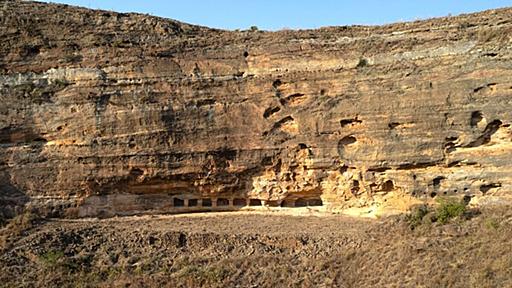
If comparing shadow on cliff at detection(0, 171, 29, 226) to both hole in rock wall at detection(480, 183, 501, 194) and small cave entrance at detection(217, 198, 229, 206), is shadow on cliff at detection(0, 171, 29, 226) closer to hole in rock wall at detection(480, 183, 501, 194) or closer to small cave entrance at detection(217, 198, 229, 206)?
small cave entrance at detection(217, 198, 229, 206)

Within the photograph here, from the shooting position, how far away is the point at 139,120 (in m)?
17.3

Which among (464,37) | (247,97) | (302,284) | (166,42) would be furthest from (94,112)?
(464,37)

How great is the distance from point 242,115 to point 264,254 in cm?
410

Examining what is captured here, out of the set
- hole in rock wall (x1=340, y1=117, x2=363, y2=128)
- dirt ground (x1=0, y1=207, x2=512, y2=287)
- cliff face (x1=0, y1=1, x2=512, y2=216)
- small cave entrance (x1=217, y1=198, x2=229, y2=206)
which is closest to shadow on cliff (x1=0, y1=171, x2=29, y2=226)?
cliff face (x1=0, y1=1, x2=512, y2=216)

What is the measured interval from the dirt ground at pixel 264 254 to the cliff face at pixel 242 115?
1193 millimetres

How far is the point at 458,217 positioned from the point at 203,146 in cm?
656

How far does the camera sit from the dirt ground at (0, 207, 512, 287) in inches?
543

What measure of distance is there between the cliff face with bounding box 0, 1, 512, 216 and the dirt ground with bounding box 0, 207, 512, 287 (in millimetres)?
1193

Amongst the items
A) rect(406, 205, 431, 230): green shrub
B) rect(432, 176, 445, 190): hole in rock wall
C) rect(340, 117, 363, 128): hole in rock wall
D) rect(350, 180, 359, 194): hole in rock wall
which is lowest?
rect(406, 205, 431, 230): green shrub

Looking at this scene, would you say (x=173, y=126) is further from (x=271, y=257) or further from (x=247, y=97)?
(x=271, y=257)

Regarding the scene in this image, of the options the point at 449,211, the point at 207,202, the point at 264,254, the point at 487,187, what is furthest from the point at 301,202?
the point at 487,187

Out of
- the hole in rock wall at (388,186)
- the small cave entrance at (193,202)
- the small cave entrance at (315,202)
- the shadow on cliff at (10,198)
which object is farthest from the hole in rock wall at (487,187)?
the shadow on cliff at (10,198)

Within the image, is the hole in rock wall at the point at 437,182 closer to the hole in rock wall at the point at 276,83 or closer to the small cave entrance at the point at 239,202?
the hole in rock wall at the point at 276,83

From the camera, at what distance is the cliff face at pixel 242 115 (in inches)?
651
